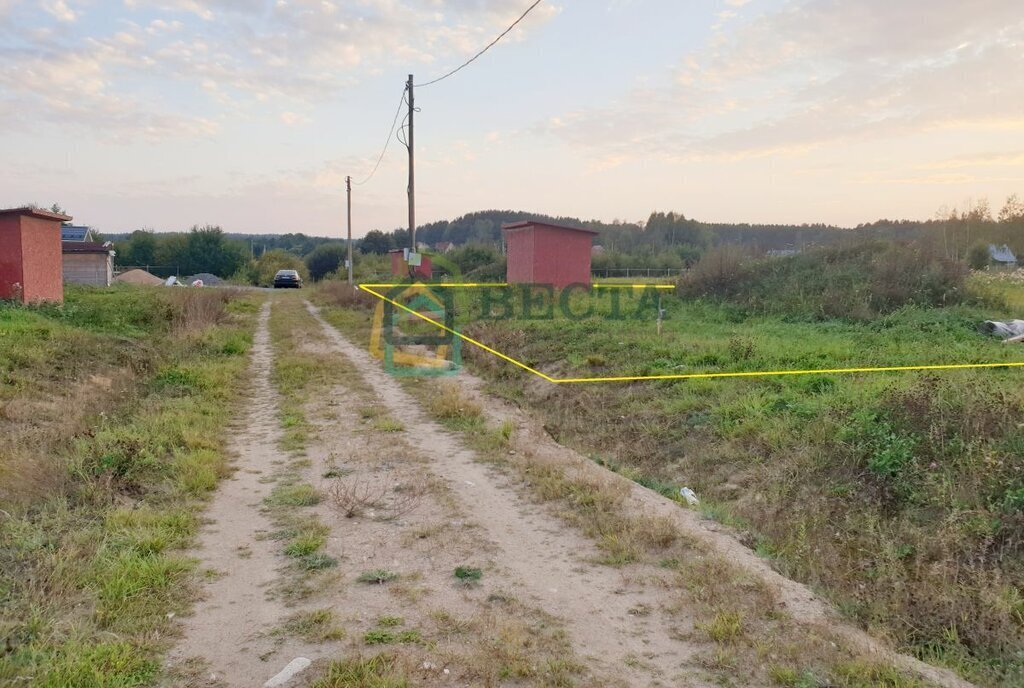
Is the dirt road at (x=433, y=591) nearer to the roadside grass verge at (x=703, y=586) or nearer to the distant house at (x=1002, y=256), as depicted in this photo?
the roadside grass verge at (x=703, y=586)

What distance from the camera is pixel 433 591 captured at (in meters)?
3.98

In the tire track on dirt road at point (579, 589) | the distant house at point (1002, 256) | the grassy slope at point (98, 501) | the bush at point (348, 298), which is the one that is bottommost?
the tire track on dirt road at point (579, 589)

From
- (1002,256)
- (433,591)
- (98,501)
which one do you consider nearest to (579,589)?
(433,591)

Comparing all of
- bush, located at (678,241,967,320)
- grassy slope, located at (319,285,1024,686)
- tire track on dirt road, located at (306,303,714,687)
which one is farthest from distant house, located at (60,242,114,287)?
tire track on dirt road, located at (306,303,714,687)

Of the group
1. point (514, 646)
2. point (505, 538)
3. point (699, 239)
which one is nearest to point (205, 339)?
point (505, 538)

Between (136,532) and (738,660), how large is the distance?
3.91 meters

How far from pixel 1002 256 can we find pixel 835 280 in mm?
24289

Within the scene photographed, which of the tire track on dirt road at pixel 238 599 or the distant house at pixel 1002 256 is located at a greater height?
the distant house at pixel 1002 256

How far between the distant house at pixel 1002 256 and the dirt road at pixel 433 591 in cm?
3317

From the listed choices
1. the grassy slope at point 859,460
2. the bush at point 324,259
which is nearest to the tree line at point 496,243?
the bush at point 324,259

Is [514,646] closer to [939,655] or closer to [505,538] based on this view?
[505,538]

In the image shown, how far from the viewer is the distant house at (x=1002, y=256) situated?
A: 3089cm

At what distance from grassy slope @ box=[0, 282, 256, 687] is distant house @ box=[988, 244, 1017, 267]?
3395 centimetres

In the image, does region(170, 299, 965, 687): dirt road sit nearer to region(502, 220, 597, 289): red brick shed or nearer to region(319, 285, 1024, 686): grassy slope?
region(319, 285, 1024, 686): grassy slope
